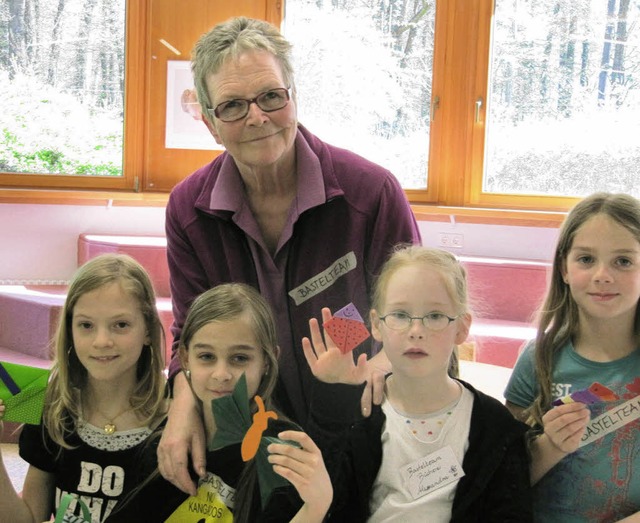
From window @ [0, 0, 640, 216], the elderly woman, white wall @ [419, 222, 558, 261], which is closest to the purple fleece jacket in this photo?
the elderly woman

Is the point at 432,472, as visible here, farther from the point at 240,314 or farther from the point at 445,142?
the point at 445,142

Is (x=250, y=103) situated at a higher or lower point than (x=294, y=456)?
higher

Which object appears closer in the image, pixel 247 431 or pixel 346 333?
pixel 247 431

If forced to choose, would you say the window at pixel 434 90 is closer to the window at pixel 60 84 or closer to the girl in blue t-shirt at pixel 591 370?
the window at pixel 60 84

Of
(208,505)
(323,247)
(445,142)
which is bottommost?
(208,505)

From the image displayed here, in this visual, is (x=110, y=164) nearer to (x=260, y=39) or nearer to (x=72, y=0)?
(x=72, y=0)

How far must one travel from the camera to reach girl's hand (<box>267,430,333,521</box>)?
1427 mm

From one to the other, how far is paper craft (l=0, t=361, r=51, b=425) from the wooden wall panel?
12.1ft

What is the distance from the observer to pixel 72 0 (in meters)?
5.27

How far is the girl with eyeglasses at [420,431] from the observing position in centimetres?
157

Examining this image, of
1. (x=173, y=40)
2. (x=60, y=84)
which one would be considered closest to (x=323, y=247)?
(x=173, y=40)

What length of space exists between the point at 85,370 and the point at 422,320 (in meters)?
0.82

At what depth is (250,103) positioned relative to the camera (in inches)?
72.6

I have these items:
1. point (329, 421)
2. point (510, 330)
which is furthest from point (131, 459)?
point (510, 330)
